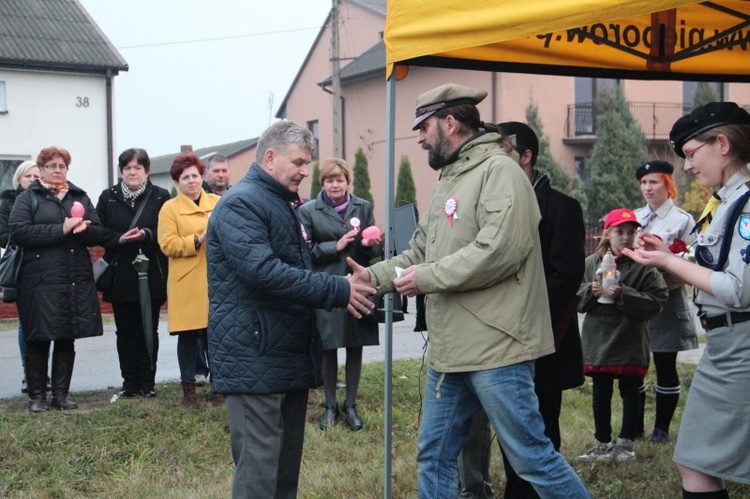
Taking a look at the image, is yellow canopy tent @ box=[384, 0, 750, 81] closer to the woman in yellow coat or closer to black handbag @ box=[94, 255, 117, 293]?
the woman in yellow coat

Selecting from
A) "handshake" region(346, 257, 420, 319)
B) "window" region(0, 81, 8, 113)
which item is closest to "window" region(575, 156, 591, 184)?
"window" region(0, 81, 8, 113)

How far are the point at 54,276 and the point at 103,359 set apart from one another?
378 centimetres

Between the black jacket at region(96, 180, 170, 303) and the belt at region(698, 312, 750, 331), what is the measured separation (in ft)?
15.8

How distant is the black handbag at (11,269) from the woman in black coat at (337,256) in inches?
88.6

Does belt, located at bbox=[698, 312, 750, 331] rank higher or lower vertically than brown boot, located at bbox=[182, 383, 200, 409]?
higher

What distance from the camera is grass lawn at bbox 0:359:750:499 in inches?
204

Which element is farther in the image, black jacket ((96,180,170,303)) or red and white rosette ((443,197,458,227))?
black jacket ((96,180,170,303))

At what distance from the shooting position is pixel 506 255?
141 inches

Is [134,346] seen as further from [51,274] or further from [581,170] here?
[581,170]

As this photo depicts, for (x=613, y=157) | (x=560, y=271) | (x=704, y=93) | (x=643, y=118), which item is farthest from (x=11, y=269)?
(x=643, y=118)

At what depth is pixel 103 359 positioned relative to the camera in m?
10.3

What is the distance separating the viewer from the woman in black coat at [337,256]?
21.6 ft

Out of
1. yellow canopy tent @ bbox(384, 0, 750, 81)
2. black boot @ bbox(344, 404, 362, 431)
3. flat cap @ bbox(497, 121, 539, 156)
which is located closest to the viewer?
yellow canopy tent @ bbox(384, 0, 750, 81)

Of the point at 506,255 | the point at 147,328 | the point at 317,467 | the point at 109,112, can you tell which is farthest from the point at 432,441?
the point at 109,112
